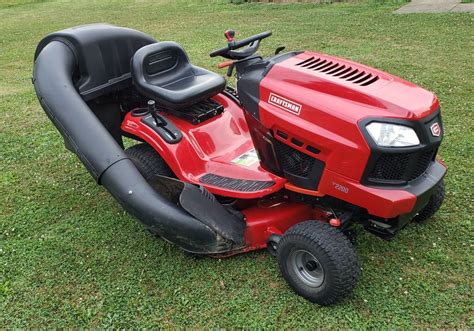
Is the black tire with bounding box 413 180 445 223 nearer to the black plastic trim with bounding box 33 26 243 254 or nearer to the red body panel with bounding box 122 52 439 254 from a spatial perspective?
the red body panel with bounding box 122 52 439 254

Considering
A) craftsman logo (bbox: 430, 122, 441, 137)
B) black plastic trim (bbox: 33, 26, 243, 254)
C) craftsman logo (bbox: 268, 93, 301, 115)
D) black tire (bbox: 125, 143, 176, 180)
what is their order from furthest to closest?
black tire (bbox: 125, 143, 176, 180)
black plastic trim (bbox: 33, 26, 243, 254)
craftsman logo (bbox: 268, 93, 301, 115)
craftsman logo (bbox: 430, 122, 441, 137)

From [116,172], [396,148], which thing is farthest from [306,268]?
[116,172]

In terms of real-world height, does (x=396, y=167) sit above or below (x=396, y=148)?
below

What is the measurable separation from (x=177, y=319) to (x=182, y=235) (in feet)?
1.45

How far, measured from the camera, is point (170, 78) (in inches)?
133

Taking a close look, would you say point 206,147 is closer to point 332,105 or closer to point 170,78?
point 170,78

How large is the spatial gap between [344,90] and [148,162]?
1.45 metres

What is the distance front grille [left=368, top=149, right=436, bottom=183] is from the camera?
228 cm

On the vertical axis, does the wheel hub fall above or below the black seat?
below

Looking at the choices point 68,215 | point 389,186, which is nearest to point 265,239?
point 389,186

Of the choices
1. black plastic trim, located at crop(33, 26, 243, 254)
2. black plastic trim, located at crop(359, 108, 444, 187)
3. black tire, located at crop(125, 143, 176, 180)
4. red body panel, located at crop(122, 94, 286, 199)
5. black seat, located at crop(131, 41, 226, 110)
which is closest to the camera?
black plastic trim, located at crop(359, 108, 444, 187)

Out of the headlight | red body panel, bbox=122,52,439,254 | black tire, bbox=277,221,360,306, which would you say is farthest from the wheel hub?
the headlight

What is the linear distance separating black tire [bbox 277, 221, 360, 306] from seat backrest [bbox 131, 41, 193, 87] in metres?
1.43

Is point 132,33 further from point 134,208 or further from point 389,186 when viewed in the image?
point 389,186
